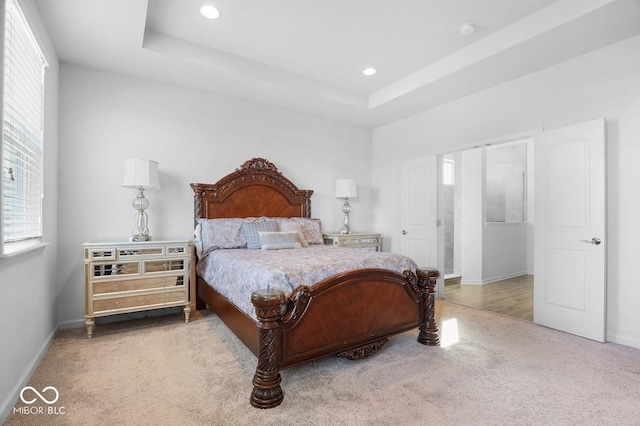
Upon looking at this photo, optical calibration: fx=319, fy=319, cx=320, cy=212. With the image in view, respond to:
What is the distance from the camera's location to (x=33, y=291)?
2.31 m

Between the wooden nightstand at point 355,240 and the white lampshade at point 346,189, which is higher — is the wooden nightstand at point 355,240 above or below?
below

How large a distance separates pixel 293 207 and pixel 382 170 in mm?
1734

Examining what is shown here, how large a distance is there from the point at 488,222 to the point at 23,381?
601 centimetres

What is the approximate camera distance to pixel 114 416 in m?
1.74

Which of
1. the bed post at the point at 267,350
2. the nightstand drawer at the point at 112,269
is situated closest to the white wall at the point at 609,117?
the bed post at the point at 267,350

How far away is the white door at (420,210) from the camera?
439 centimetres

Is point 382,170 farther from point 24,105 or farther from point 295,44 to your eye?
point 24,105

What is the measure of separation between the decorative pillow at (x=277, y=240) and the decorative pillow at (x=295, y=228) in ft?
0.71

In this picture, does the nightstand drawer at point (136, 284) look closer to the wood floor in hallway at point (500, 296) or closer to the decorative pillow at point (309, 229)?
the decorative pillow at point (309, 229)

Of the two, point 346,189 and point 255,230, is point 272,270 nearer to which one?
point 255,230

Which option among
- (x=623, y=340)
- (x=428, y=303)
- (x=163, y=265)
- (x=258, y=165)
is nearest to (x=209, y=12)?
(x=258, y=165)

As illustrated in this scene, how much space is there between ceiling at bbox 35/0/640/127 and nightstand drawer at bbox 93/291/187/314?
232 cm

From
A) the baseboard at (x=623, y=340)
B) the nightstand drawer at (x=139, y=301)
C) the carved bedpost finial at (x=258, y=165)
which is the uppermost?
the carved bedpost finial at (x=258, y=165)

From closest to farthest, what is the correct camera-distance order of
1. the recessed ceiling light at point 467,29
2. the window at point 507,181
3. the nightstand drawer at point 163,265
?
the recessed ceiling light at point 467,29, the nightstand drawer at point 163,265, the window at point 507,181
